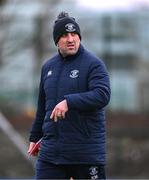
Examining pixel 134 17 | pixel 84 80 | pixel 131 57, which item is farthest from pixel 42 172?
pixel 131 57

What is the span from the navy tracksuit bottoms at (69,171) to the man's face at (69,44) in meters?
0.96

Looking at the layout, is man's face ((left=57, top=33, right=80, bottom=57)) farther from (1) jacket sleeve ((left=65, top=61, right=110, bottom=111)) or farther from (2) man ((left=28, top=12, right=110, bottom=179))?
(1) jacket sleeve ((left=65, top=61, right=110, bottom=111))

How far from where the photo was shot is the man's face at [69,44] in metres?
6.76

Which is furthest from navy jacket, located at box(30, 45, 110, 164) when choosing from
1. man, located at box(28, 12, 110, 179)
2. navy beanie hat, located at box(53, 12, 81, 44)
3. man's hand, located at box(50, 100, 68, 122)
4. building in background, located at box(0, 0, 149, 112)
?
building in background, located at box(0, 0, 149, 112)

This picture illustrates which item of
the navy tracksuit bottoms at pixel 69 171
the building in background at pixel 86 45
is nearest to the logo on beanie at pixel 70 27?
the navy tracksuit bottoms at pixel 69 171

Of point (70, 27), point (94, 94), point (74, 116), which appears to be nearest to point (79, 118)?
point (74, 116)

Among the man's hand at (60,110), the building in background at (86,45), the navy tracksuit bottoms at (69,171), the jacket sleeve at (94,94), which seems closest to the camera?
the man's hand at (60,110)

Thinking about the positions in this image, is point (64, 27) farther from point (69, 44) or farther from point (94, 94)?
point (94, 94)

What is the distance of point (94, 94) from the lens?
21.4 ft

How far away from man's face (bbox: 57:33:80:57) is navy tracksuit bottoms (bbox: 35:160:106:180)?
961 mm

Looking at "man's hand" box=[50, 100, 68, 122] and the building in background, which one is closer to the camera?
"man's hand" box=[50, 100, 68, 122]

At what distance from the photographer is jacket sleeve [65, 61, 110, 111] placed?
646 centimetres

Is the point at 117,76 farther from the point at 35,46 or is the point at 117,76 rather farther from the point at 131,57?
the point at 35,46

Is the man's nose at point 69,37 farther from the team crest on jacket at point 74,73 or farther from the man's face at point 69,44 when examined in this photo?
the team crest on jacket at point 74,73
